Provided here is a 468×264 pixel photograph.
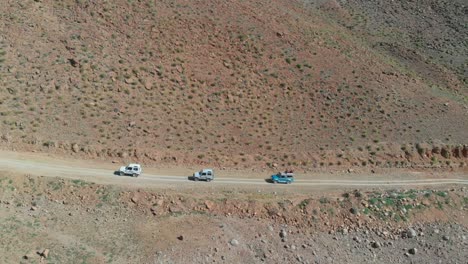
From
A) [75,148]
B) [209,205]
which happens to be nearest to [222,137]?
[209,205]

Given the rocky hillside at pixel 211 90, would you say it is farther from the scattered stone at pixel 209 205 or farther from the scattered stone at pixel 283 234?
the scattered stone at pixel 283 234

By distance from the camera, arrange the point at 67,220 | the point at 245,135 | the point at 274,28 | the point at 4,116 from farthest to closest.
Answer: the point at 274,28 → the point at 245,135 → the point at 4,116 → the point at 67,220

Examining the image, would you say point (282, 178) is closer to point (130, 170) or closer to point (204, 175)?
point (204, 175)

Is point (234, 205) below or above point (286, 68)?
below

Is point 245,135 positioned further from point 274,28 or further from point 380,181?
point 274,28

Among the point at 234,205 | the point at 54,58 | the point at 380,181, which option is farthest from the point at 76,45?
the point at 380,181
